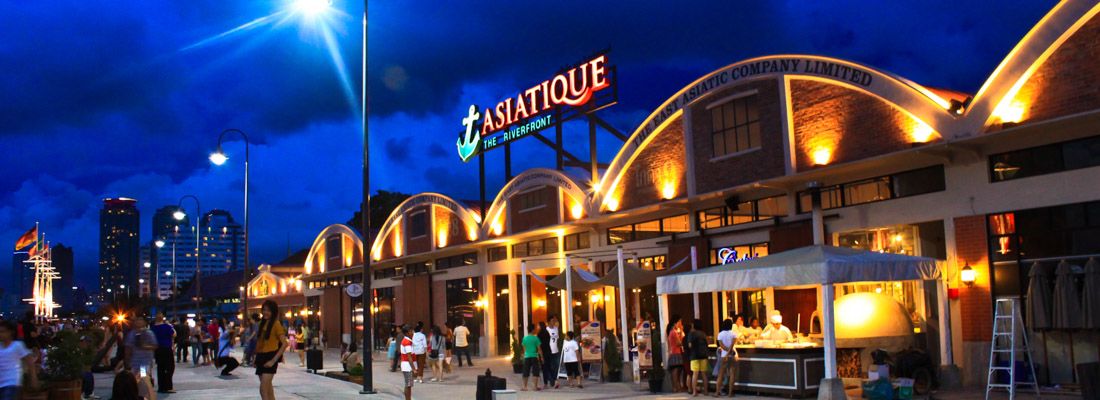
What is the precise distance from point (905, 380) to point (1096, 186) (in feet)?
14.9

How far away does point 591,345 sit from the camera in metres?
22.6

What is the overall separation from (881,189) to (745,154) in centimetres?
335

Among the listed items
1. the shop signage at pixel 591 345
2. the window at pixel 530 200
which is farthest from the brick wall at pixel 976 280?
the window at pixel 530 200

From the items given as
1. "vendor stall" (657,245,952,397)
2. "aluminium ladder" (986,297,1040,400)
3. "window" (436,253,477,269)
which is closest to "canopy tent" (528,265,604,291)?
"vendor stall" (657,245,952,397)

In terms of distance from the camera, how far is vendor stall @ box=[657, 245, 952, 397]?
16.0 metres

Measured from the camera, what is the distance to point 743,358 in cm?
1858

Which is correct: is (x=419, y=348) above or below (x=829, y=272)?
below

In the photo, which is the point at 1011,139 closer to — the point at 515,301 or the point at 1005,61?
the point at 1005,61

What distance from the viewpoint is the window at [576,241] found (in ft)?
98.2

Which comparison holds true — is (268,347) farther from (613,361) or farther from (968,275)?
(968,275)

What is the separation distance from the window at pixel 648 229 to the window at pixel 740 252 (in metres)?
1.78

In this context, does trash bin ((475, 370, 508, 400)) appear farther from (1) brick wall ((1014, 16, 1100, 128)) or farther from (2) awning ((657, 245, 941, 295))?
(1) brick wall ((1014, 16, 1100, 128))

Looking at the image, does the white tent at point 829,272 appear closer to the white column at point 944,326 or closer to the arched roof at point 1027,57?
the white column at point 944,326

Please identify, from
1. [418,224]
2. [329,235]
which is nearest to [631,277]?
[418,224]
